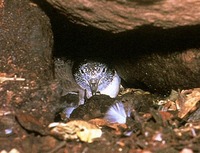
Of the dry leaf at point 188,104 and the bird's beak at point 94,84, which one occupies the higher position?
the dry leaf at point 188,104

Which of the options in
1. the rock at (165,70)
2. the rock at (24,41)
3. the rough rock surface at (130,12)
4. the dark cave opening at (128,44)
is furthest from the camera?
the rock at (165,70)

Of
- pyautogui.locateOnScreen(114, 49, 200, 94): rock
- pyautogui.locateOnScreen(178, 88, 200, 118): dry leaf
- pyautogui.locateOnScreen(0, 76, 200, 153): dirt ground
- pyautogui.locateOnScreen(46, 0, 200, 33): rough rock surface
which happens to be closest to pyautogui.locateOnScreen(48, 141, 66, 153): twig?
pyautogui.locateOnScreen(0, 76, 200, 153): dirt ground

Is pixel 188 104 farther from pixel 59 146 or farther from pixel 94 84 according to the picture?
pixel 94 84

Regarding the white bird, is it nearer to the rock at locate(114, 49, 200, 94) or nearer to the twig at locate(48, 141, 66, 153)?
the rock at locate(114, 49, 200, 94)

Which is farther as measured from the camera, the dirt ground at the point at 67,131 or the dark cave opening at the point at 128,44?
the dark cave opening at the point at 128,44

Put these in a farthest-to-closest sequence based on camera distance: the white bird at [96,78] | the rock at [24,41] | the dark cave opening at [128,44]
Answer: the white bird at [96,78] < the dark cave opening at [128,44] < the rock at [24,41]

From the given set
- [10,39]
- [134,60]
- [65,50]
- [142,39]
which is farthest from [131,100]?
[65,50]

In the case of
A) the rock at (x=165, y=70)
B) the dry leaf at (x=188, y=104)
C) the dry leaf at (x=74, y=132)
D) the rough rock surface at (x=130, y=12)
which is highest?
the rough rock surface at (x=130, y=12)

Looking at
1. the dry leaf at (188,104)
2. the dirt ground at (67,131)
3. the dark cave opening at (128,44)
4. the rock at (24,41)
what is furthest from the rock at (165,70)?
the rock at (24,41)

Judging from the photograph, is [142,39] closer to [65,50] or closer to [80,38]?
[80,38]

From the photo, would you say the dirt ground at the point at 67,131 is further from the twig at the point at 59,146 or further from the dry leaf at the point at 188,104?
the dry leaf at the point at 188,104
